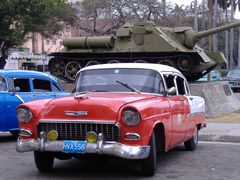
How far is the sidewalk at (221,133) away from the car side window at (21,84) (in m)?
4.12

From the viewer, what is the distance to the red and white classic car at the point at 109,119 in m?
7.45

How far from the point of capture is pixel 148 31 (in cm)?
2131

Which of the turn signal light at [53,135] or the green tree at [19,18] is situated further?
the green tree at [19,18]

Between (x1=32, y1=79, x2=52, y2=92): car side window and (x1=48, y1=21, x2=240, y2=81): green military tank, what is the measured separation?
28.1 ft

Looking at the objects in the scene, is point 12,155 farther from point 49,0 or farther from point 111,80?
point 49,0

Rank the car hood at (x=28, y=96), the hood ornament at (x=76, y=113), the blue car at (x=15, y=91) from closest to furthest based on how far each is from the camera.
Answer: the hood ornament at (x=76, y=113)
the blue car at (x=15, y=91)
the car hood at (x=28, y=96)

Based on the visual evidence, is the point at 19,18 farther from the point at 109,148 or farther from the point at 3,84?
the point at 109,148

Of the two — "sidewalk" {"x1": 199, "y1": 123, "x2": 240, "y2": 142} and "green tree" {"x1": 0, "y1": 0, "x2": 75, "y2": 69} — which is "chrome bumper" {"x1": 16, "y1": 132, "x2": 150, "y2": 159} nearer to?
"sidewalk" {"x1": 199, "y1": 123, "x2": 240, "y2": 142}

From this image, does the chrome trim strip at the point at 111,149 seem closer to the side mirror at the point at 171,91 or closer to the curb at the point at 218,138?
the side mirror at the point at 171,91

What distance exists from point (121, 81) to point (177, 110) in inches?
41.9

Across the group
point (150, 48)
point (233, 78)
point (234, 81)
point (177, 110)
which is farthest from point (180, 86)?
point (233, 78)


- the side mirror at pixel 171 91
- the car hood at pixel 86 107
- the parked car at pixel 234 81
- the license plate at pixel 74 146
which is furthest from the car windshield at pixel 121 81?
the parked car at pixel 234 81

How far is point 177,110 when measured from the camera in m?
9.17

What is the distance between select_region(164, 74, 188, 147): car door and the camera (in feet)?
29.4
